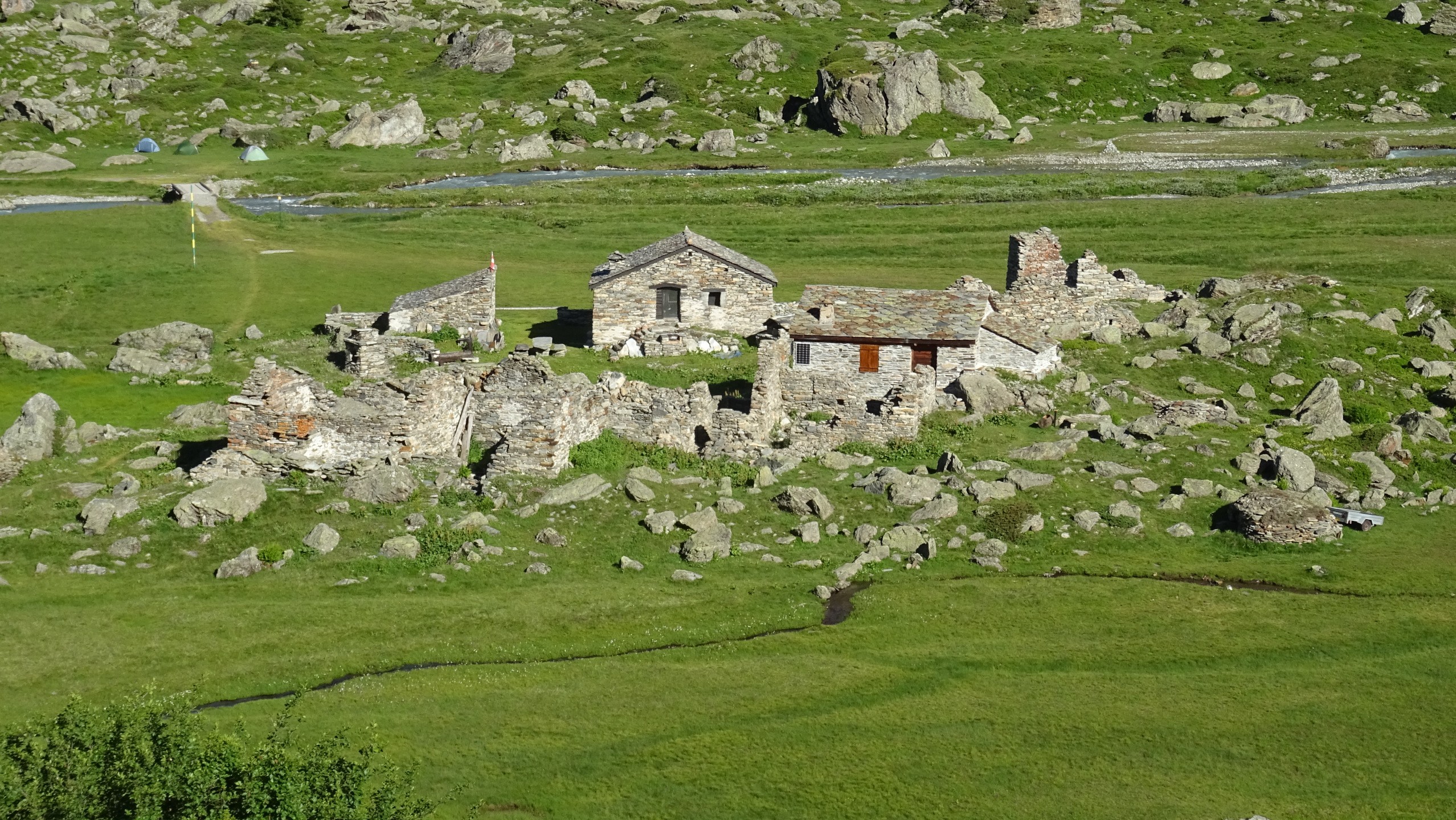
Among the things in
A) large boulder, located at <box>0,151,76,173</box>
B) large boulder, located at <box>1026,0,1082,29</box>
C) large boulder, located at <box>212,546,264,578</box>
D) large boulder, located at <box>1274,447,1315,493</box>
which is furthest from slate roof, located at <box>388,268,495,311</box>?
large boulder, located at <box>1026,0,1082,29</box>

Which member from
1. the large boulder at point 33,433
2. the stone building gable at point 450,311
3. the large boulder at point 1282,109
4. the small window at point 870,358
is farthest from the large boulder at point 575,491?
the large boulder at point 1282,109

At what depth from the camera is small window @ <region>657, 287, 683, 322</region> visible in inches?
2410

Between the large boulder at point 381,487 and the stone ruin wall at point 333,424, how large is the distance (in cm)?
138

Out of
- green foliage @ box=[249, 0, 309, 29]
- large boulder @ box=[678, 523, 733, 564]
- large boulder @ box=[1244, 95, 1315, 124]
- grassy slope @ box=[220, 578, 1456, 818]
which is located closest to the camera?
grassy slope @ box=[220, 578, 1456, 818]

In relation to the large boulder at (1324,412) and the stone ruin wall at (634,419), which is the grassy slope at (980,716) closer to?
the stone ruin wall at (634,419)

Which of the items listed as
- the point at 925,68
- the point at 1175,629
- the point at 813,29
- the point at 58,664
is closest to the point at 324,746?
the point at 58,664

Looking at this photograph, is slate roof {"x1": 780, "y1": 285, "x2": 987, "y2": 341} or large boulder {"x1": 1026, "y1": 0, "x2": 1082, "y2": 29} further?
large boulder {"x1": 1026, "y1": 0, "x2": 1082, "y2": 29}

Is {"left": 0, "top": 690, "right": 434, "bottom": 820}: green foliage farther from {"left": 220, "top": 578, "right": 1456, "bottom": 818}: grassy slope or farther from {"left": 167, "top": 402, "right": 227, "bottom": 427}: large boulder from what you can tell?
{"left": 167, "top": 402, "right": 227, "bottom": 427}: large boulder

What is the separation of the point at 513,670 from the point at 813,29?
16260cm

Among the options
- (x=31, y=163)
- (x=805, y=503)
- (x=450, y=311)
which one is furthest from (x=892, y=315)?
(x=31, y=163)

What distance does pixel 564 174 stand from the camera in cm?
12494

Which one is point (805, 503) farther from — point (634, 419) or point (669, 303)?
point (669, 303)

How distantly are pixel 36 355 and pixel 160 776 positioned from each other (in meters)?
43.7

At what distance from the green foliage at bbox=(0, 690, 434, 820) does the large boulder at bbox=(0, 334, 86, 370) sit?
4024 cm
